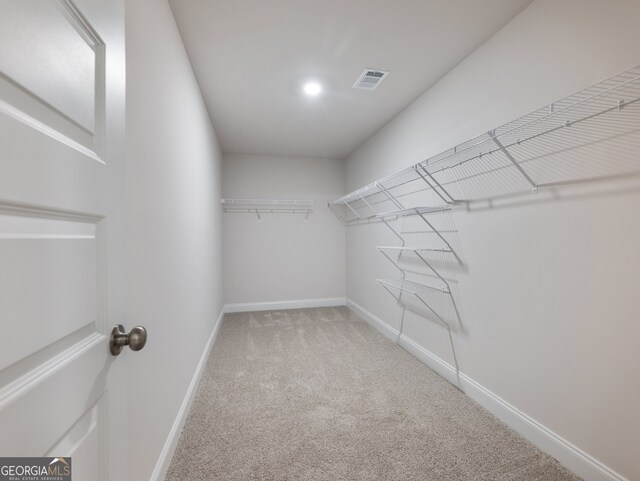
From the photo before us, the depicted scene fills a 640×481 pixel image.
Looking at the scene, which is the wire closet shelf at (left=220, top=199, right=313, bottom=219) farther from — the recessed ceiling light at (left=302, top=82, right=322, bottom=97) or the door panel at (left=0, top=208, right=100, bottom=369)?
the door panel at (left=0, top=208, right=100, bottom=369)

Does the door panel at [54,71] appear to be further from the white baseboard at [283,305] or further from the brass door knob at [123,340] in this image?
the white baseboard at [283,305]

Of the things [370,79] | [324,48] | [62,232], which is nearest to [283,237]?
[370,79]

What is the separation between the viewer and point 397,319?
121 inches

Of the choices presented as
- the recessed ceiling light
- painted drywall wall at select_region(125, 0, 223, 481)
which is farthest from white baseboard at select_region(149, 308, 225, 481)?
the recessed ceiling light

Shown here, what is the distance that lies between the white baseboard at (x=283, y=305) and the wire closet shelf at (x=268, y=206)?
4.18 ft

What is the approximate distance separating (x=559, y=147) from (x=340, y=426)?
1.89 m

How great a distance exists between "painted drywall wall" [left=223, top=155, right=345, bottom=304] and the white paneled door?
365 cm

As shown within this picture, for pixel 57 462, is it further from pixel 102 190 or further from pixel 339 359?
pixel 339 359

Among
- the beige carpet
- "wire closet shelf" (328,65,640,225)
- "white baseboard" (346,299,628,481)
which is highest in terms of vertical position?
"wire closet shelf" (328,65,640,225)

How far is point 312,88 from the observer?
2.46m

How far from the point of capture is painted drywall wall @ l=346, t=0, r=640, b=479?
124 cm

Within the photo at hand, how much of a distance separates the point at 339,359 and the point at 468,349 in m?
1.09

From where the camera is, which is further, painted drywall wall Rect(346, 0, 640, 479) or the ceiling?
the ceiling

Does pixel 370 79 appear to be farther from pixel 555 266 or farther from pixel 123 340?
pixel 123 340
